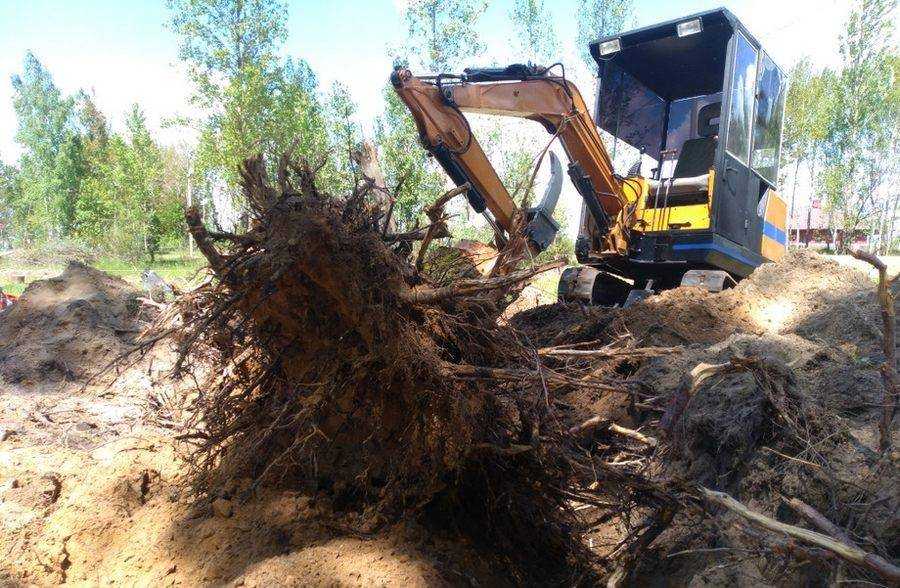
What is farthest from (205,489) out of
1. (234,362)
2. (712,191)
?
(712,191)

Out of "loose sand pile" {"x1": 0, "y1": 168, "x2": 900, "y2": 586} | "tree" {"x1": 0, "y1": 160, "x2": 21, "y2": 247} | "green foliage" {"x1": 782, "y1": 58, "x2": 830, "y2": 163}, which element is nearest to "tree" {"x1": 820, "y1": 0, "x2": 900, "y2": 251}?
"green foliage" {"x1": 782, "y1": 58, "x2": 830, "y2": 163}

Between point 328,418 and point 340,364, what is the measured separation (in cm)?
31

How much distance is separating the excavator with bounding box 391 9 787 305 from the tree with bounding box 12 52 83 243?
88.7 feet

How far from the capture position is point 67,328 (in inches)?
229

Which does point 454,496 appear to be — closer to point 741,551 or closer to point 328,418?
point 328,418

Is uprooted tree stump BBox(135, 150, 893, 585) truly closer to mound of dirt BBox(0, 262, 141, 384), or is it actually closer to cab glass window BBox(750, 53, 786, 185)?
mound of dirt BBox(0, 262, 141, 384)

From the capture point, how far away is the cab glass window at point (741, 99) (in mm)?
5902

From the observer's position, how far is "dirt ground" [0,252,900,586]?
93.9 inches

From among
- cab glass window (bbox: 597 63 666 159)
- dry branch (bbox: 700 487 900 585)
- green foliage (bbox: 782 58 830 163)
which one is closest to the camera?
dry branch (bbox: 700 487 900 585)

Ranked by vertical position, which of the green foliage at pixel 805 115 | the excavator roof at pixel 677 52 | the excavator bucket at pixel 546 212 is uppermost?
the green foliage at pixel 805 115

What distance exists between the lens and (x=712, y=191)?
594cm

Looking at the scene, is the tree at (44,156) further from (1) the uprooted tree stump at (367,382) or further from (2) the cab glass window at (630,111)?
(1) the uprooted tree stump at (367,382)

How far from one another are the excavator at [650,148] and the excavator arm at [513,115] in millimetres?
11

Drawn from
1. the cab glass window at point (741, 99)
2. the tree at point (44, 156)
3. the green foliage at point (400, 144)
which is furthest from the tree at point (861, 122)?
the tree at point (44, 156)
